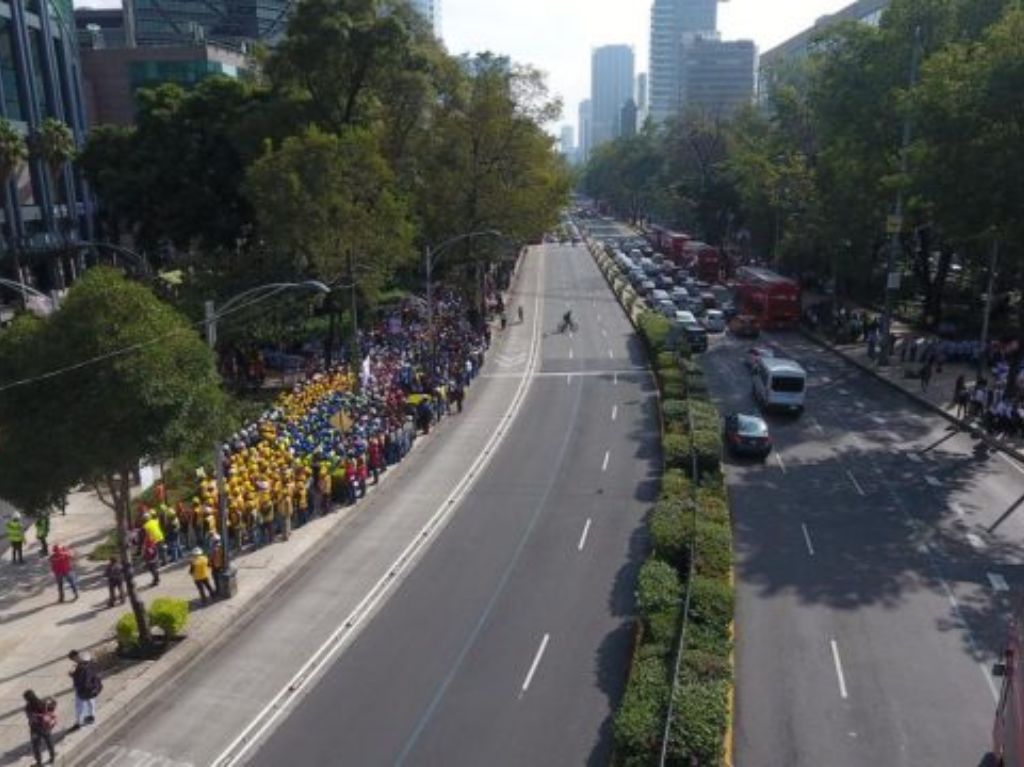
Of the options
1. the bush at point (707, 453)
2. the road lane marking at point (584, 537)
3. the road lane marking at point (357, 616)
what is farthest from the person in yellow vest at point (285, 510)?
the bush at point (707, 453)

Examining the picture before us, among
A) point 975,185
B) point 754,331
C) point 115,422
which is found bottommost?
point 754,331

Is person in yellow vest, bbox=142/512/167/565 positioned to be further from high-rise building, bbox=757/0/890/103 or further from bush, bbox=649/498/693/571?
high-rise building, bbox=757/0/890/103

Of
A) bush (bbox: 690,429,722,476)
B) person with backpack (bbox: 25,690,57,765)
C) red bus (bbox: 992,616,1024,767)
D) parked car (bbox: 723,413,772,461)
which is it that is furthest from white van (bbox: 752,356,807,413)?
person with backpack (bbox: 25,690,57,765)

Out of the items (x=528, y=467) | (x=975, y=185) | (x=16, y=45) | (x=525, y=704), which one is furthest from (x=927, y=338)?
(x=16, y=45)

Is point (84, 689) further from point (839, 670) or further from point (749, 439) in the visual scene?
point (749, 439)

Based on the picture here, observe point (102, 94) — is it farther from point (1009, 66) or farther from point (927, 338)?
point (1009, 66)

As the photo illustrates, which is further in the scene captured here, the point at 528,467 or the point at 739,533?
the point at 528,467

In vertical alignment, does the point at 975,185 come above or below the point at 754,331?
above
